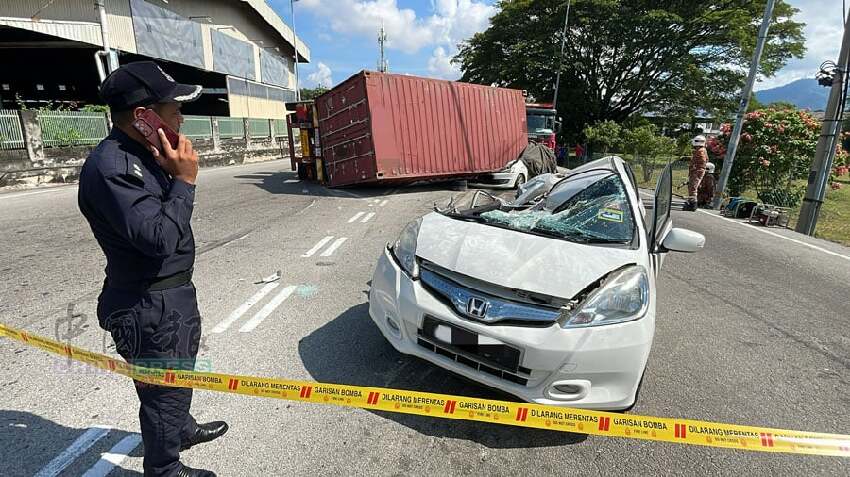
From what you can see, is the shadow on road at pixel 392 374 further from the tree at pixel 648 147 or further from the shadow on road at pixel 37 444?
the tree at pixel 648 147

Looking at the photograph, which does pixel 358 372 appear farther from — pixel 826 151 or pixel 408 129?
pixel 826 151

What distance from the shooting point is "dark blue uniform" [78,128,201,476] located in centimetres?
154

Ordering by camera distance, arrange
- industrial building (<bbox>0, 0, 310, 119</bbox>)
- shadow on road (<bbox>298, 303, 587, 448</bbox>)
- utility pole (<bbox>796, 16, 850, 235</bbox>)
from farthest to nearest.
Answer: industrial building (<bbox>0, 0, 310, 119</bbox>)
utility pole (<bbox>796, 16, 850, 235</bbox>)
shadow on road (<bbox>298, 303, 587, 448</bbox>)

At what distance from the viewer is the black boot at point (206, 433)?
221cm

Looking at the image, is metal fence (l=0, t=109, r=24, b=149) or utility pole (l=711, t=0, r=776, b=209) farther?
metal fence (l=0, t=109, r=24, b=149)

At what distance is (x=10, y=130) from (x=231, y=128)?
11.2m

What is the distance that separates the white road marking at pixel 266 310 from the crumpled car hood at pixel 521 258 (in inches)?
69.4

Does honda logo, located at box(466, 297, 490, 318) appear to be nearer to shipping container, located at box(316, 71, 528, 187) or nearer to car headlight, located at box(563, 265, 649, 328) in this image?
car headlight, located at box(563, 265, 649, 328)

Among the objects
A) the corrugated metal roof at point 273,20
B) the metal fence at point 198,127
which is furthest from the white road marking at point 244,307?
the corrugated metal roof at point 273,20

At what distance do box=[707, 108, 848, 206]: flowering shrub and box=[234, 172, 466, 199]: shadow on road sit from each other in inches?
322

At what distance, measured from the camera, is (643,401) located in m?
2.80

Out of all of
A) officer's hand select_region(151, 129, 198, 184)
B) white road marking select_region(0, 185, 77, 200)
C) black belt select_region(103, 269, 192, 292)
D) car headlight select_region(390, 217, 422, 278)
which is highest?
officer's hand select_region(151, 129, 198, 184)

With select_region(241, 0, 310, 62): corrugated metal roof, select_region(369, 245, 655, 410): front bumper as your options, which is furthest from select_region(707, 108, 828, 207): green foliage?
select_region(241, 0, 310, 62): corrugated metal roof

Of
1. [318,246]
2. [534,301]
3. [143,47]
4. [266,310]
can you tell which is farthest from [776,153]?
[143,47]
